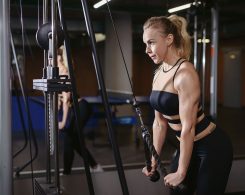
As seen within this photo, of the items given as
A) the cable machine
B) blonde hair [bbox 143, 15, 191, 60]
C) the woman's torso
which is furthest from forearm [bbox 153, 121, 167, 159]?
the cable machine

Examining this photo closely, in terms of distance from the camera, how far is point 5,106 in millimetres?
1707

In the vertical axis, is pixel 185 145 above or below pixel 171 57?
below

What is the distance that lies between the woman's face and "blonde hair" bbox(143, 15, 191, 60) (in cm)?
3

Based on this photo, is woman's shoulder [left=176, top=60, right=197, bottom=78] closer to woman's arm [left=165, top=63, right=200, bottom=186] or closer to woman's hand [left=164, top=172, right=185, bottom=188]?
woman's arm [left=165, top=63, right=200, bottom=186]

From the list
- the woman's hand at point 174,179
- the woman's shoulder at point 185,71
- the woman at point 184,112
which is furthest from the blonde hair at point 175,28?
the woman's hand at point 174,179

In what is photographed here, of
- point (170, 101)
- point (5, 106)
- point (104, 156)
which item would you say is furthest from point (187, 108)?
point (104, 156)

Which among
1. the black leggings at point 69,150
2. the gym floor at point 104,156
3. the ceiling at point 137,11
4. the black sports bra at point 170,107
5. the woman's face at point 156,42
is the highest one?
the ceiling at point 137,11

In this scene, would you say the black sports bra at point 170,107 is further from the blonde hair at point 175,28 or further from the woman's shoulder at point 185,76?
the blonde hair at point 175,28

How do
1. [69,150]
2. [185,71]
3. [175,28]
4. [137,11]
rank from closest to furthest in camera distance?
[185,71] → [175,28] → [69,150] → [137,11]

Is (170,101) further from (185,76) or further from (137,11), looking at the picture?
(137,11)

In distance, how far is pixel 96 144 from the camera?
627cm

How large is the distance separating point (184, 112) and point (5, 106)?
2.72 ft

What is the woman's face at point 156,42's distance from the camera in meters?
1.75

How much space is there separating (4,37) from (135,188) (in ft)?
6.48
